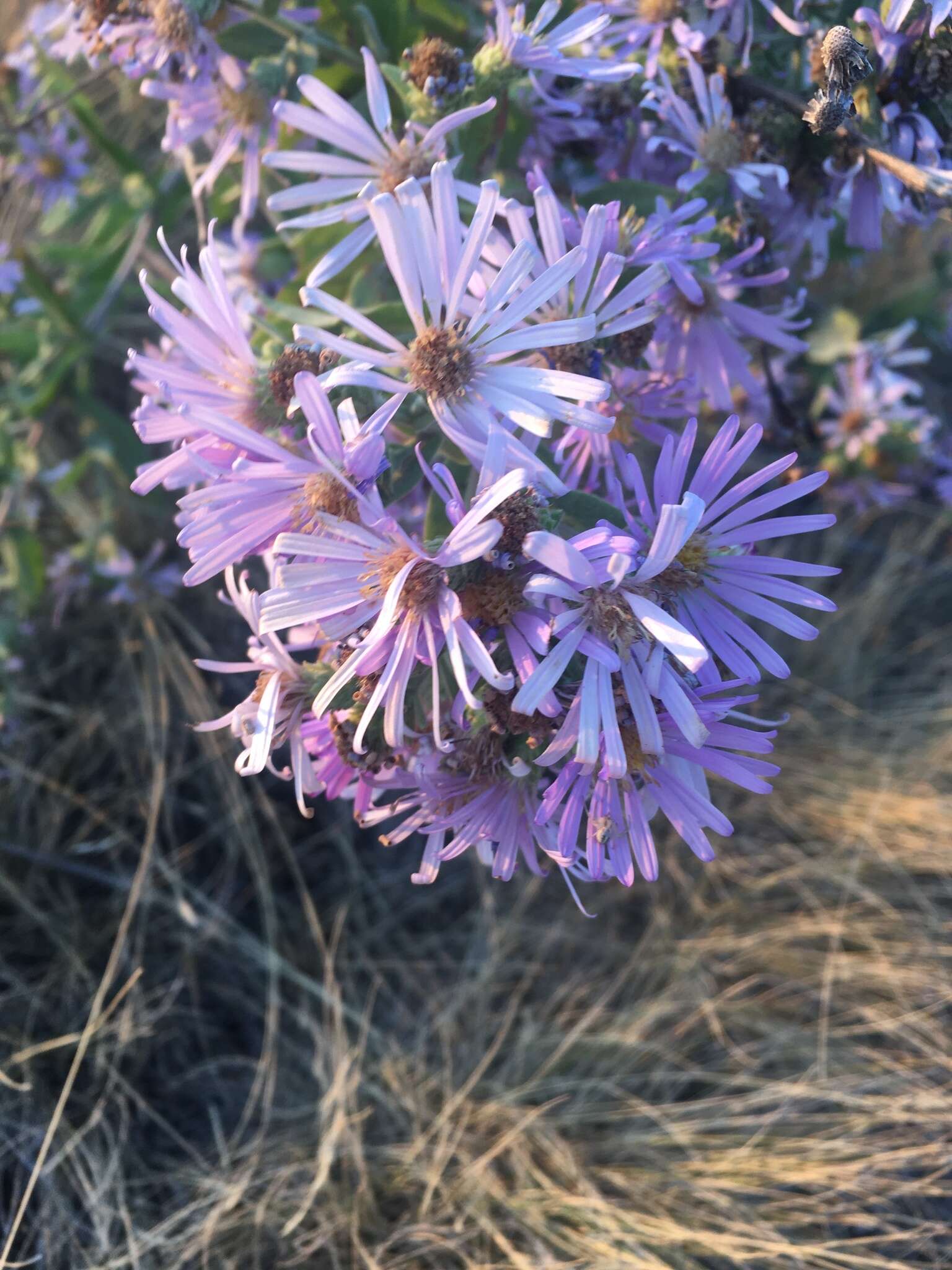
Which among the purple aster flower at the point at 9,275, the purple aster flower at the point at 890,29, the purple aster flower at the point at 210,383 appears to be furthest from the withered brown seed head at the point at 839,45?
the purple aster flower at the point at 9,275

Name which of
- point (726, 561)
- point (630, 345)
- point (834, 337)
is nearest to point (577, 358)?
point (630, 345)

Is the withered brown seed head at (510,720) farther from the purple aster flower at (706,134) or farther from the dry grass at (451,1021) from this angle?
the dry grass at (451,1021)

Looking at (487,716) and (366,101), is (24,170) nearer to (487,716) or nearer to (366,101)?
(366,101)

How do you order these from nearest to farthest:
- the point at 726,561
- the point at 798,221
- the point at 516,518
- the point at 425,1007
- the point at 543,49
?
the point at 516,518, the point at 726,561, the point at 543,49, the point at 798,221, the point at 425,1007

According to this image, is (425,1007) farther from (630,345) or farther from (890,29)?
(890,29)

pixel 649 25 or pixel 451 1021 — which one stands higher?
pixel 649 25

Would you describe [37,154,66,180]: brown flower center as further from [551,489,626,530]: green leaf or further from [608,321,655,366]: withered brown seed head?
[551,489,626,530]: green leaf

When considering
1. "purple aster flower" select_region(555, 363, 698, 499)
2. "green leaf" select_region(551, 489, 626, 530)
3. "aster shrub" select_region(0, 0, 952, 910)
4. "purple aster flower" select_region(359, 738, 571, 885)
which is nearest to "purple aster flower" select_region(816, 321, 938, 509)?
"aster shrub" select_region(0, 0, 952, 910)
